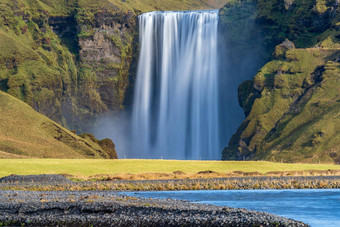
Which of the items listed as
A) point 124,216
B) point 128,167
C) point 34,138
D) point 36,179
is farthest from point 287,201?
point 34,138

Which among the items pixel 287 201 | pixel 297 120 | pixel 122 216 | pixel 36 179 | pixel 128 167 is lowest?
pixel 128 167

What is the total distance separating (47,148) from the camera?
171 m

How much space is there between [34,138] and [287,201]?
133 metres

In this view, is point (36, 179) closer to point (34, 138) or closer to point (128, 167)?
point (128, 167)

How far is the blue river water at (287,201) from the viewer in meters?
42.4

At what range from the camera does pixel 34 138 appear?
17575 cm

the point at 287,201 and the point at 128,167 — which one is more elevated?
the point at 287,201

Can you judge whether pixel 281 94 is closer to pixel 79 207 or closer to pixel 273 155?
pixel 273 155

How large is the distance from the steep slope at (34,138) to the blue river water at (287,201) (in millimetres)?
107950

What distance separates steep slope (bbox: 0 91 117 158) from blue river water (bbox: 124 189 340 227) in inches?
4250

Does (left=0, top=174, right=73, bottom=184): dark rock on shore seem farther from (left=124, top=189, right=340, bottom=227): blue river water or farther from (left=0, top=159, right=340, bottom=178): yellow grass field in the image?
(left=124, top=189, right=340, bottom=227): blue river water

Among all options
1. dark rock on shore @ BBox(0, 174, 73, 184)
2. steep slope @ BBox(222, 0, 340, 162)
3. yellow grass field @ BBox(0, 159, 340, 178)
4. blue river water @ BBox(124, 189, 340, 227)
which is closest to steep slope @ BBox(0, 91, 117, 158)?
steep slope @ BBox(222, 0, 340, 162)

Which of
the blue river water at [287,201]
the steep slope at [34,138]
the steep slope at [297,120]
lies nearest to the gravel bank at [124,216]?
the blue river water at [287,201]

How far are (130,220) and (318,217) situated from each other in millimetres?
14078
